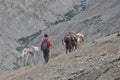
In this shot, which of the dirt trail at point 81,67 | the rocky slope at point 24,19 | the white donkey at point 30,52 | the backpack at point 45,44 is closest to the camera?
the dirt trail at point 81,67

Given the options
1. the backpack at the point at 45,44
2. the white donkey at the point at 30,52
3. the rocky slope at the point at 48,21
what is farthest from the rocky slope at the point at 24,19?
the backpack at the point at 45,44

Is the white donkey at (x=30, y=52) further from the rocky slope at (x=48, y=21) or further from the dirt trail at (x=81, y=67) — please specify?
the rocky slope at (x=48, y=21)

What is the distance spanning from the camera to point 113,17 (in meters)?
51.6

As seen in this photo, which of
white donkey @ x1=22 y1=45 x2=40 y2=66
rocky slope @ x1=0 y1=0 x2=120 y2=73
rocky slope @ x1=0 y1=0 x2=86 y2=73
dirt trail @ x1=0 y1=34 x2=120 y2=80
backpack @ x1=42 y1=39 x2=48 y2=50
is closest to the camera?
dirt trail @ x1=0 y1=34 x2=120 y2=80

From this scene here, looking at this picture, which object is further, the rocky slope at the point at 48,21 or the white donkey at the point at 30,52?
the rocky slope at the point at 48,21

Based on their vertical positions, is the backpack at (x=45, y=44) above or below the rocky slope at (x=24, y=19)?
below

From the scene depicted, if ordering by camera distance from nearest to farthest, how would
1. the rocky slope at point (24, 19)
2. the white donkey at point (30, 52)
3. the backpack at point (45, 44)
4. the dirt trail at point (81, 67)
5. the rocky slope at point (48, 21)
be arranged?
1. the dirt trail at point (81, 67)
2. the backpack at point (45, 44)
3. the white donkey at point (30, 52)
4. the rocky slope at point (48, 21)
5. the rocky slope at point (24, 19)

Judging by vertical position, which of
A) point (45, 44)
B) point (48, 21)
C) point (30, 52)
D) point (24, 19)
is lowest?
point (30, 52)

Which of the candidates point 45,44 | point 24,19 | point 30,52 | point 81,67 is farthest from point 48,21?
point 81,67

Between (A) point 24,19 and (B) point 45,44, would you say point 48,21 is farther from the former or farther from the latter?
(B) point 45,44

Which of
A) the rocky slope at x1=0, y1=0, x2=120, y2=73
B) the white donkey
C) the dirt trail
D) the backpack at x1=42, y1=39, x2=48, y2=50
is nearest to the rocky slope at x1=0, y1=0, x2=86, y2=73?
the rocky slope at x1=0, y1=0, x2=120, y2=73

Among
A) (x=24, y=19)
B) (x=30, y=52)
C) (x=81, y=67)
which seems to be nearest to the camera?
(x=81, y=67)

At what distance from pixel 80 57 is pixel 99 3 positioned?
48419mm

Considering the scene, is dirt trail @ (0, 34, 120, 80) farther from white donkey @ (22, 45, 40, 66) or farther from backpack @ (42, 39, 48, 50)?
white donkey @ (22, 45, 40, 66)
